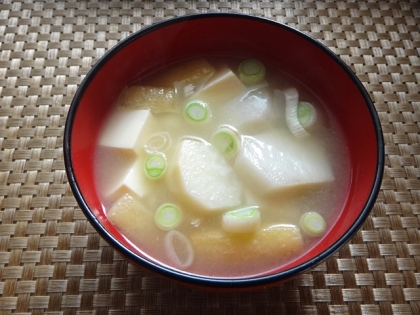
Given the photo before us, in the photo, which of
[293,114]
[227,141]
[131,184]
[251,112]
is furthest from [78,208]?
[293,114]

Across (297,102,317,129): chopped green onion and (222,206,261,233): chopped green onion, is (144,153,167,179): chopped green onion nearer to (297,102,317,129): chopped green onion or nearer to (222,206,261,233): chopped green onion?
(222,206,261,233): chopped green onion

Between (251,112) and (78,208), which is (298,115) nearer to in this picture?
(251,112)

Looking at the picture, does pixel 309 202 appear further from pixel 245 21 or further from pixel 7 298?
pixel 7 298

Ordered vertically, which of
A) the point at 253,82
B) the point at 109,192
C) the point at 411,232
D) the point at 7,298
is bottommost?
the point at 7,298

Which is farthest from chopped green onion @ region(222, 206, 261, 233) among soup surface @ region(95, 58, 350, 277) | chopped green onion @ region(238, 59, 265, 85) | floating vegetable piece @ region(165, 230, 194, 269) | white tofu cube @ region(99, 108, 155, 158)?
chopped green onion @ region(238, 59, 265, 85)

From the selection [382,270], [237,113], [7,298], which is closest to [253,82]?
[237,113]
